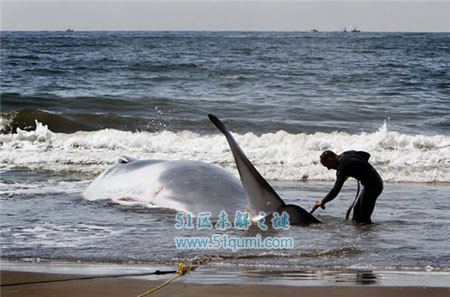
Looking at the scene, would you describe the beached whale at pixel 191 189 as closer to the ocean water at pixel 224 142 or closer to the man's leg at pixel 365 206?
the ocean water at pixel 224 142

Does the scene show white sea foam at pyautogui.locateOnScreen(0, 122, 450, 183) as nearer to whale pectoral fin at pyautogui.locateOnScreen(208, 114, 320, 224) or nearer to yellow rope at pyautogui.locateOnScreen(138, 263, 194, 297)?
whale pectoral fin at pyautogui.locateOnScreen(208, 114, 320, 224)

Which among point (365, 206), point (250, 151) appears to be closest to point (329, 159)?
point (365, 206)

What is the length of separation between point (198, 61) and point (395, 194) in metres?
30.6

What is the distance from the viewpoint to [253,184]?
7.74 m

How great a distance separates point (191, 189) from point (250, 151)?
25.4 feet

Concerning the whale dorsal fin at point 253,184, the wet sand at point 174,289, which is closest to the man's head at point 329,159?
the whale dorsal fin at point 253,184

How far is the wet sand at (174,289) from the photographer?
5.92m

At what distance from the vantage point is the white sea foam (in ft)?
47.4

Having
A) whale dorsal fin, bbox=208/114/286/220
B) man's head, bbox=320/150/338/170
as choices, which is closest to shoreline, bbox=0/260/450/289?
whale dorsal fin, bbox=208/114/286/220

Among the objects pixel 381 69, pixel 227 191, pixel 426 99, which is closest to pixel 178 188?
pixel 227 191

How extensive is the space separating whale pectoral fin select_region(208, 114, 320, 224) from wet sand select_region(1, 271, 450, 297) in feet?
5.46

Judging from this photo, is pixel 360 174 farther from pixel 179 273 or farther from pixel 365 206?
pixel 179 273

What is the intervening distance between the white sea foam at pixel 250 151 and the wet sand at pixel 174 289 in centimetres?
767

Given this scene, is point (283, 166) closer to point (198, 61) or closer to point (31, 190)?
point (31, 190)
